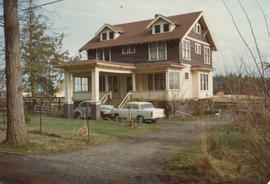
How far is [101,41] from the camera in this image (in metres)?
30.6

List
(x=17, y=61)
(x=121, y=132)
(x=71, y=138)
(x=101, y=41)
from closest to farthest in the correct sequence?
1. (x=17, y=61)
2. (x=71, y=138)
3. (x=121, y=132)
4. (x=101, y=41)

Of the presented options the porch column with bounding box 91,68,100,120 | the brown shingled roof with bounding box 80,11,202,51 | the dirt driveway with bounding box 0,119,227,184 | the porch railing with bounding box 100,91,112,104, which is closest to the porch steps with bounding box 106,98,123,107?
the porch railing with bounding box 100,91,112,104

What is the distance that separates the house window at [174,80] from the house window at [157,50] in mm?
2448

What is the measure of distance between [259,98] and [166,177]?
3196 mm

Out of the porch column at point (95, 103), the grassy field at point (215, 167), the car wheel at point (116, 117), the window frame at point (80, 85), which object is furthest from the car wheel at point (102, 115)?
the grassy field at point (215, 167)

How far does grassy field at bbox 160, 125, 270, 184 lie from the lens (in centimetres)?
589

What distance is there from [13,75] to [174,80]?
16166mm

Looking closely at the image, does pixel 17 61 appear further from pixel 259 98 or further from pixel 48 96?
pixel 48 96

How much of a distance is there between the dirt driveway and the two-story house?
37.0ft

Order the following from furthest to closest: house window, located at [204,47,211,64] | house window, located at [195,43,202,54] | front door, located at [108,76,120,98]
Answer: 1. house window, located at [204,47,211,64]
2. front door, located at [108,76,120,98]
3. house window, located at [195,43,202,54]

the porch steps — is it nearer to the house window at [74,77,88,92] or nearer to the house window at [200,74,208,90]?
the house window at [74,77,88,92]

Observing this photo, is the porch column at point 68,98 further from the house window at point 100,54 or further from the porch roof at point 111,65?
the house window at point 100,54

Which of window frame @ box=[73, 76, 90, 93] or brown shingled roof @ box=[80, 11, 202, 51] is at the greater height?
brown shingled roof @ box=[80, 11, 202, 51]

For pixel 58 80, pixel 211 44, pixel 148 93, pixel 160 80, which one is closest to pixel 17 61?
pixel 148 93
